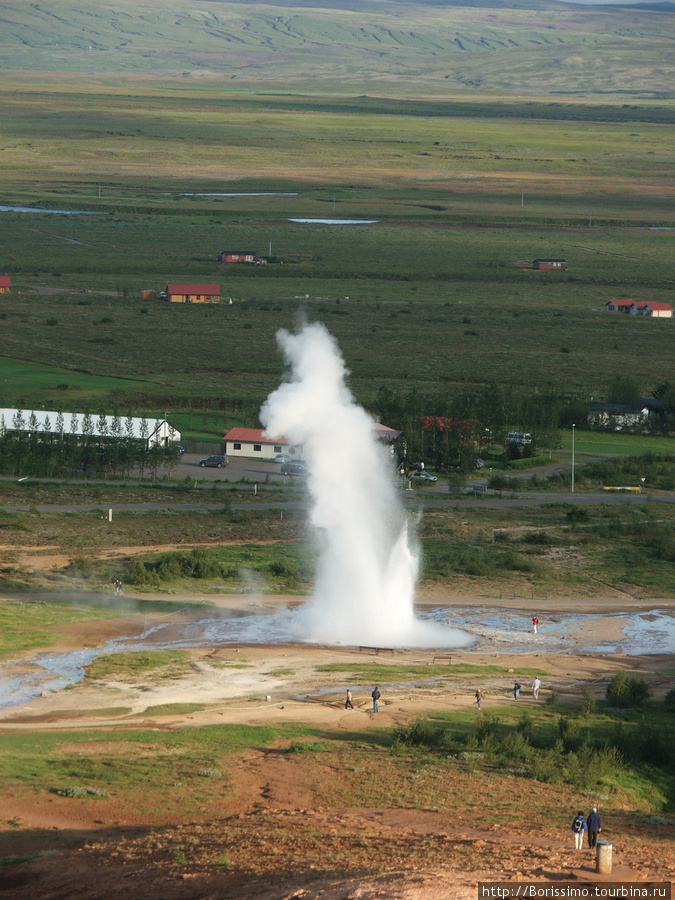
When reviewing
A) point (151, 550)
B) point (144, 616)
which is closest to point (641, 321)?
point (151, 550)

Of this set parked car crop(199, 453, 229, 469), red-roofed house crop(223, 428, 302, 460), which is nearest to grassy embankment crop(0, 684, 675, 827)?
parked car crop(199, 453, 229, 469)

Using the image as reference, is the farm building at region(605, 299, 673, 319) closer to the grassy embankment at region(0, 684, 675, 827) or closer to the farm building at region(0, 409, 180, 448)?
the farm building at region(0, 409, 180, 448)

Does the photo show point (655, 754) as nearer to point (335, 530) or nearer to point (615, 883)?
point (615, 883)

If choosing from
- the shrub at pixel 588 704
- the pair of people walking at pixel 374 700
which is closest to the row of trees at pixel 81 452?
the pair of people walking at pixel 374 700

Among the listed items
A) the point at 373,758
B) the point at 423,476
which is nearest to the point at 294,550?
the point at 423,476

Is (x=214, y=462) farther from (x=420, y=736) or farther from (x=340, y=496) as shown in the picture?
(x=420, y=736)
